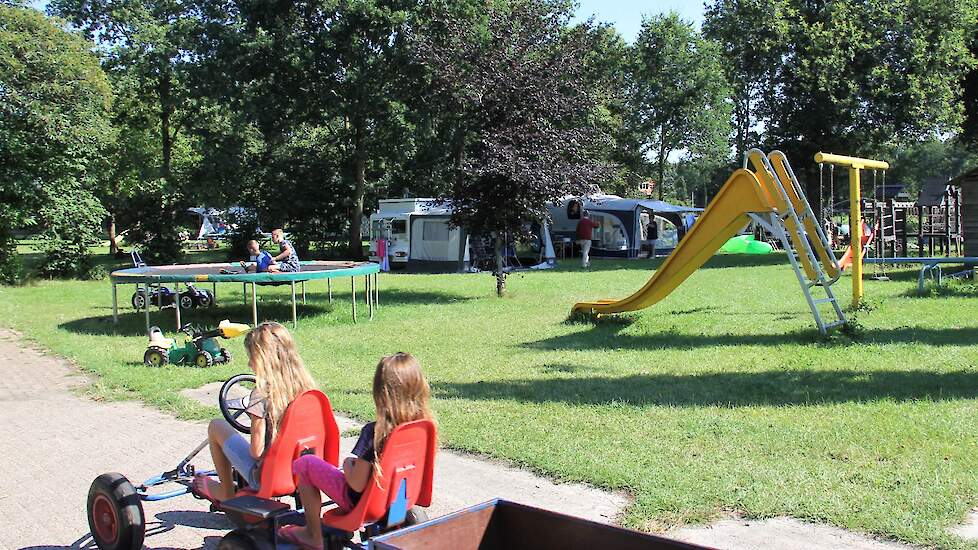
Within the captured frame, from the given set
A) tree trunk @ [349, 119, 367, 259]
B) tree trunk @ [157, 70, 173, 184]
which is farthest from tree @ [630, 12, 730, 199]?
tree trunk @ [157, 70, 173, 184]

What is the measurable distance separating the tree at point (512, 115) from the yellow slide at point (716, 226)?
519 centimetres

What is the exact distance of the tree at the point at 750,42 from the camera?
29.5m

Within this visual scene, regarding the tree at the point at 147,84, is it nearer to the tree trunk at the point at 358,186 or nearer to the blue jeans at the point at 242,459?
the tree trunk at the point at 358,186

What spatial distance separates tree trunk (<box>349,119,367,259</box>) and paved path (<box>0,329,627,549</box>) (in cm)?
2386

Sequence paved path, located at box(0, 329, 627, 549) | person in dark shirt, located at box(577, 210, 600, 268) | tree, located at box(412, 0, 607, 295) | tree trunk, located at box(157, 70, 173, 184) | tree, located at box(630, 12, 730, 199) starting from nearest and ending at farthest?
paved path, located at box(0, 329, 627, 549) → tree, located at box(412, 0, 607, 295) → person in dark shirt, located at box(577, 210, 600, 268) → tree trunk, located at box(157, 70, 173, 184) → tree, located at box(630, 12, 730, 199)

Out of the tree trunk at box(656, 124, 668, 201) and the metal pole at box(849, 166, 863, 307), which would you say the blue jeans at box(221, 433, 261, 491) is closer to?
the metal pole at box(849, 166, 863, 307)

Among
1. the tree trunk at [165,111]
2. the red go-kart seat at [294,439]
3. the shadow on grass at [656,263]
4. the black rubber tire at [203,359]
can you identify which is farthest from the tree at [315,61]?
the red go-kart seat at [294,439]

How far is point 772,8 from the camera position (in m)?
29.5

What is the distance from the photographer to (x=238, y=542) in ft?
13.4

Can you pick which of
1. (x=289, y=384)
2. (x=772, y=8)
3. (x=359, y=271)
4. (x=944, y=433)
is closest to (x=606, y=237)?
(x=772, y=8)

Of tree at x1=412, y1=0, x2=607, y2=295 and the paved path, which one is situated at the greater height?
tree at x1=412, y1=0, x2=607, y2=295

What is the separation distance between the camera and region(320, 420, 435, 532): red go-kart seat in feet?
12.9

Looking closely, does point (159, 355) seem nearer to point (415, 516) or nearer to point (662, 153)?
point (415, 516)

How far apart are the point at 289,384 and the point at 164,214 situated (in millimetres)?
29155
